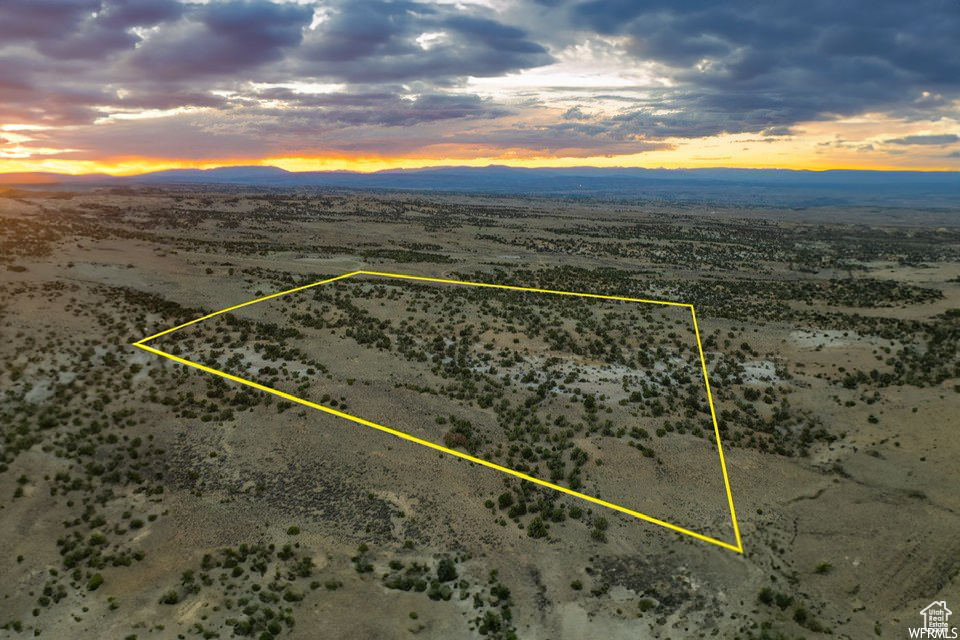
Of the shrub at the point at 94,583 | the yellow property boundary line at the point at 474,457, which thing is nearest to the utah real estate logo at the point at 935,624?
the yellow property boundary line at the point at 474,457

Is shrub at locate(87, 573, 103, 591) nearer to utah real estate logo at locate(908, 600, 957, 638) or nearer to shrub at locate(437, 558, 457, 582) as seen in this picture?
shrub at locate(437, 558, 457, 582)

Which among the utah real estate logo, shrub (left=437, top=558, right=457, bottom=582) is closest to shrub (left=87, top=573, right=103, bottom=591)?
shrub (left=437, top=558, right=457, bottom=582)

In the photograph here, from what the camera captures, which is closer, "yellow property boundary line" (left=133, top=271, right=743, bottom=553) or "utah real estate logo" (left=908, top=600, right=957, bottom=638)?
"utah real estate logo" (left=908, top=600, right=957, bottom=638)

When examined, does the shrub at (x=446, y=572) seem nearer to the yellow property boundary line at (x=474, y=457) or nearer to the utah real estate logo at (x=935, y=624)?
the yellow property boundary line at (x=474, y=457)

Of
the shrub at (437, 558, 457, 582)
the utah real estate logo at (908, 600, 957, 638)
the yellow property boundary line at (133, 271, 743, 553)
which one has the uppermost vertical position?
the yellow property boundary line at (133, 271, 743, 553)

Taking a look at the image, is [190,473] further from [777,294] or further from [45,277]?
[777,294]

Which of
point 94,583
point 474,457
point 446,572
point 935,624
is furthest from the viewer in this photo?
point 474,457

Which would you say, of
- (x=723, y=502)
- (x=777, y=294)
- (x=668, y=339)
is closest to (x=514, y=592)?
(x=723, y=502)

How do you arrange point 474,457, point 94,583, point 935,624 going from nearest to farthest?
1. point 935,624
2. point 94,583
3. point 474,457

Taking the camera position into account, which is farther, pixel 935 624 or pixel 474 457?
pixel 474 457

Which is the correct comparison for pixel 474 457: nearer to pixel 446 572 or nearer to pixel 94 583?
pixel 446 572

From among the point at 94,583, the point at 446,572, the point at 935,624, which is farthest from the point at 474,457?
the point at 935,624
